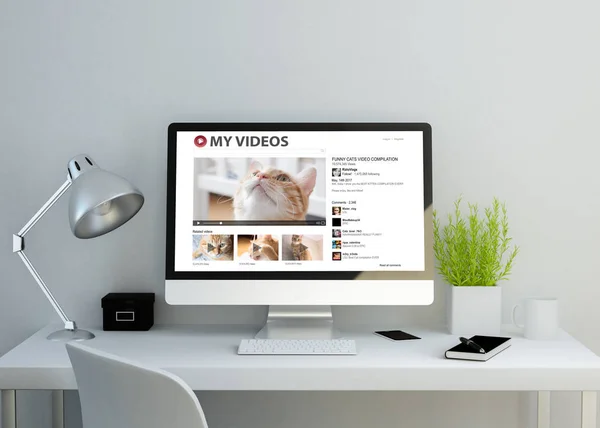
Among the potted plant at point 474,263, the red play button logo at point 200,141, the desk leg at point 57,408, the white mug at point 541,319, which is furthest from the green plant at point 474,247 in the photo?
the desk leg at point 57,408

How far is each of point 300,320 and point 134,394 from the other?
0.94m

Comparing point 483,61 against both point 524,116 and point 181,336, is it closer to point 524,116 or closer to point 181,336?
point 524,116

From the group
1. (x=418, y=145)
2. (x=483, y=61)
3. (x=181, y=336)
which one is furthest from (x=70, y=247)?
(x=483, y=61)

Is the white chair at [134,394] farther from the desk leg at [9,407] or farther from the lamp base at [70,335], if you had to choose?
the lamp base at [70,335]

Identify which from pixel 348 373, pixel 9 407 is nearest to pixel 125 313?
pixel 9 407

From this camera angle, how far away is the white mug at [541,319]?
1.92 m

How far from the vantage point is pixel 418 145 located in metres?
1.96

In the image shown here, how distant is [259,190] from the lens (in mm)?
1957

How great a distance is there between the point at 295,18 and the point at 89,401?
1.38 m

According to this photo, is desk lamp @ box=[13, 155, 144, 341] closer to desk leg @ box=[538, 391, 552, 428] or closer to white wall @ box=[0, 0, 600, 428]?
white wall @ box=[0, 0, 600, 428]

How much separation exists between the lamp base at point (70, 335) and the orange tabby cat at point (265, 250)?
0.52 meters

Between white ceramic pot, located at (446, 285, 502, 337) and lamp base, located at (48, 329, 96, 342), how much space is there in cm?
106

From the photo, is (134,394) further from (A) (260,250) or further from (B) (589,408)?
(B) (589,408)

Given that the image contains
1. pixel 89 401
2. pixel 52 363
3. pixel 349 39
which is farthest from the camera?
pixel 349 39
